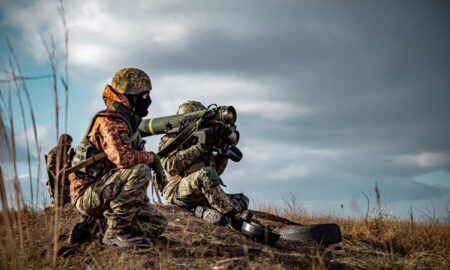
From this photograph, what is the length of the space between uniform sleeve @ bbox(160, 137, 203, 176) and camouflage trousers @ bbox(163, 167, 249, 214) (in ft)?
0.65

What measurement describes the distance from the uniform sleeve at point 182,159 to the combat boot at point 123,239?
7.41 feet

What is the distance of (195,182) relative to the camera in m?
6.54

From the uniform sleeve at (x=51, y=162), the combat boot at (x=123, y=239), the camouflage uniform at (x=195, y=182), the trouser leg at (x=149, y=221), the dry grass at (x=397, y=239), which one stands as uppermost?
the uniform sleeve at (x=51, y=162)

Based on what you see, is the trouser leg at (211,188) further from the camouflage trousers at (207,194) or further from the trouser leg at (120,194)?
the trouser leg at (120,194)

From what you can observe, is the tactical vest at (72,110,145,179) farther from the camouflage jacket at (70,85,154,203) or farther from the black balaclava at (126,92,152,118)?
the black balaclava at (126,92,152,118)

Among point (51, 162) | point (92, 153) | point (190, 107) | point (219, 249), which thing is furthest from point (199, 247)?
point (51, 162)

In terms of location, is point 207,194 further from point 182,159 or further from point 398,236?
point 398,236

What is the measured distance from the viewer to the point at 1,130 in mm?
3668

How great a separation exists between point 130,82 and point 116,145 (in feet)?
2.79

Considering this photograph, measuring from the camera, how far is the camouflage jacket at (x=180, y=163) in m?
6.76

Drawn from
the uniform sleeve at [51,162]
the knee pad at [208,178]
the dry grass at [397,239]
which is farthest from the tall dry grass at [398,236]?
the uniform sleeve at [51,162]

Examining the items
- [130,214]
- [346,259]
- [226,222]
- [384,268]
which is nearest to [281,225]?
[226,222]

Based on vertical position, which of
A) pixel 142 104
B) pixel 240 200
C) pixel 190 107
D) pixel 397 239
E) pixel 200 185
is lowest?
pixel 397 239

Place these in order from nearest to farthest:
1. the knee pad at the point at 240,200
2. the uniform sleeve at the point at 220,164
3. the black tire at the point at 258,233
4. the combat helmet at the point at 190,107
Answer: the black tire at the point at 258,233 → the knee pad at the point at 240,200 → the uniform sleeve at the point at 220,164 → the combat helmet at the point at 190,107
